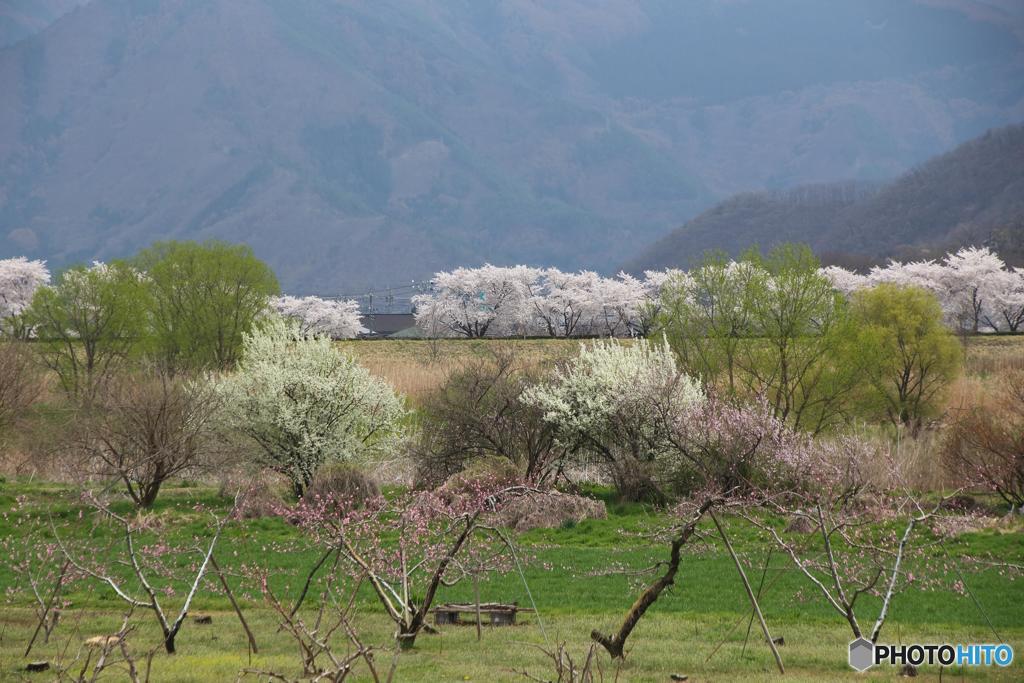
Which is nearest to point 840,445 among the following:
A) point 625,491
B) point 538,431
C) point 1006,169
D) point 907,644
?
point 625,491

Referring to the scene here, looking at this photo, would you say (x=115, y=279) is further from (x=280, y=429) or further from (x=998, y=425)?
(x=998, y=425)

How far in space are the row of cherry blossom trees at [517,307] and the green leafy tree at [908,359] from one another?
62.8 metres

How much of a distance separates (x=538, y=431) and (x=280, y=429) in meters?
7.47

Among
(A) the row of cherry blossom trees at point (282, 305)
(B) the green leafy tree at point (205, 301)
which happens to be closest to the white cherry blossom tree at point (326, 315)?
(A) the row of cherry blossom trees at point (282, 305)

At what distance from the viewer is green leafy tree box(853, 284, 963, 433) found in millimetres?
40906

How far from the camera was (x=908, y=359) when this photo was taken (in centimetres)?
4166

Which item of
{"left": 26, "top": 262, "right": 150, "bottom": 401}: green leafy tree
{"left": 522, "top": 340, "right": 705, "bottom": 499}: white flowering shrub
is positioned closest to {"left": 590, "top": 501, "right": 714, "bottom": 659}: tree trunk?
{"left": 522, "top": 340, "right": 705, "bottom": 499}: white flowering shrub

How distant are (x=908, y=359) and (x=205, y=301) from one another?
31.0 m

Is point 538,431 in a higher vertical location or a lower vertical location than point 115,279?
lower

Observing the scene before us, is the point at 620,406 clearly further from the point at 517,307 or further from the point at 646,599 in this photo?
the point at 517,307

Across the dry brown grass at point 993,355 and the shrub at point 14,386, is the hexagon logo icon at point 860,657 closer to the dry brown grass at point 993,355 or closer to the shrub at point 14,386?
the shrub at point 14,386

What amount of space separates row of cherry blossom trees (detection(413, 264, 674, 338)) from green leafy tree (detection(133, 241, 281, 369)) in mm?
53613

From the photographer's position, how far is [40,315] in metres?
51.3

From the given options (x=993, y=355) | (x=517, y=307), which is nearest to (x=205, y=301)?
(x=993, y=355)
